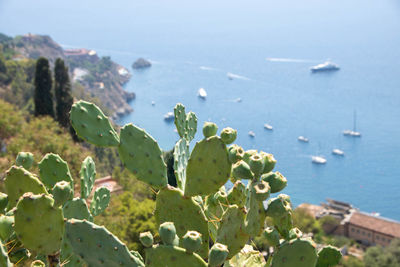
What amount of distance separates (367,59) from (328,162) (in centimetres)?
2908

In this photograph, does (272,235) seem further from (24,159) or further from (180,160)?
(24,159)

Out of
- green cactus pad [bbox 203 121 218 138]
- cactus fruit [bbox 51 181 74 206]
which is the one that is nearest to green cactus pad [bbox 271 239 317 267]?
green cactus pad [bbox 203 121 218 138]

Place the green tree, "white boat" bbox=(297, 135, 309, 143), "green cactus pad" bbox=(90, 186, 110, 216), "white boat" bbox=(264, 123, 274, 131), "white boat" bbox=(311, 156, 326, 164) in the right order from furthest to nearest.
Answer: "white boat" bbox=(297, 135, 309, 143), "white boat" bbox=(264, 123, 274, 131), "white boat" bbox=(311, 156, 326, 164), the green tree, "green cactus pad" bbox=(90, 186, 110, 216)

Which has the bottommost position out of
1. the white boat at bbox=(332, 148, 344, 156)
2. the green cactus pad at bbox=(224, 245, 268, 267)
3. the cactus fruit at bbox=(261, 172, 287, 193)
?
the white boat at bbox=(332, 148, 344, 156)

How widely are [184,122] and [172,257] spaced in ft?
2.17

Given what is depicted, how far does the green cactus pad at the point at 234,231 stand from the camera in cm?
124

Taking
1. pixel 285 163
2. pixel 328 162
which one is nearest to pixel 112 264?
pixel 285 163

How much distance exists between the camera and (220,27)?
8062cm

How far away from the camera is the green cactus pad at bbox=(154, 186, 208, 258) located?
4.39ft

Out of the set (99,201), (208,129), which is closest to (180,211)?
(208,129)

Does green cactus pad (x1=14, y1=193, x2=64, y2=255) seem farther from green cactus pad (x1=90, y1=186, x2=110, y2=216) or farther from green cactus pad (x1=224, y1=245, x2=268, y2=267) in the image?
green cactus pad (x1=224, y1=245, x2=268, y2=267)

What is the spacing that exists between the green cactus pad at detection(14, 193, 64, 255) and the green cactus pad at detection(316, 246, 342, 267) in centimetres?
76

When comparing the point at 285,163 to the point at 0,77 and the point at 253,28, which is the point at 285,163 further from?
the point at 253,28

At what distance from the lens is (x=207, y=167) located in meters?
1.29
